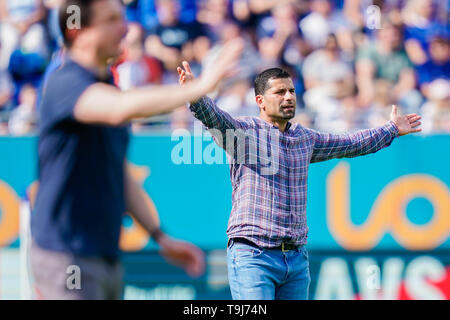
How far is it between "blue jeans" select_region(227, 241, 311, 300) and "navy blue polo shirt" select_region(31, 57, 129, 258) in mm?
1999

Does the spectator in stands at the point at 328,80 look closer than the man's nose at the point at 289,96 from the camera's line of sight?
No

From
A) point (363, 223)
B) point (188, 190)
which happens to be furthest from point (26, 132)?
point (363, 223)

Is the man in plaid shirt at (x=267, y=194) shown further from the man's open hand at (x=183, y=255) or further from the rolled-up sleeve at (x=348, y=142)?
the man's open hand at (x=183, y=255)

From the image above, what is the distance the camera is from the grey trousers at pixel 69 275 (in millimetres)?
3504

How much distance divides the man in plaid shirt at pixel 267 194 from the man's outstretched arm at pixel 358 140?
10cm

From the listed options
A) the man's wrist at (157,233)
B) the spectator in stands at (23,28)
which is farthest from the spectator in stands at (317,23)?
the man's wrist at (157,233)

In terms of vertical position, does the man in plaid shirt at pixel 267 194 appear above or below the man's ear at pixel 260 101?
below

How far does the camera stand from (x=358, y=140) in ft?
19.5

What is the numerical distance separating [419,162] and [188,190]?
2.79 m

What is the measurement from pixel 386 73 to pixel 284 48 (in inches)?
54.9

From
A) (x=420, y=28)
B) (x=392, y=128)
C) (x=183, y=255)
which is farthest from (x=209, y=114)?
(x=420, y=28)

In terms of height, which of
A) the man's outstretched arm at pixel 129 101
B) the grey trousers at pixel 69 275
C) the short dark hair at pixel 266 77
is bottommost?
the grey trousers at pixel 69 275
